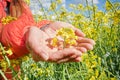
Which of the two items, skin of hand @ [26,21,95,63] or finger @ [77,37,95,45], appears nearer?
skin of hand @ [26,21,95,63]

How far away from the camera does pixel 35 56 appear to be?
45.6 inches

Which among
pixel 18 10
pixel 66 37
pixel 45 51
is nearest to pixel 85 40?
pixel 66 37

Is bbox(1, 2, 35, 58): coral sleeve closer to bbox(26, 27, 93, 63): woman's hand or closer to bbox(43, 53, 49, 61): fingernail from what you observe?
bbox(26, 27, 93, 63): woman's hand

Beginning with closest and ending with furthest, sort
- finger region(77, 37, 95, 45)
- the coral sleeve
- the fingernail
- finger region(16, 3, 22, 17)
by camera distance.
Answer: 1. the fingernail
2. finger region(77, 37, 95, 45)
3. the coral sleeve
4. finger region(16, 3, 22, 17)

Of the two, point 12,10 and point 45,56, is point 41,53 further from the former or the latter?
point 12,10

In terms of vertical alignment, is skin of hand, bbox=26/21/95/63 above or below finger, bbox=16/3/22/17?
below

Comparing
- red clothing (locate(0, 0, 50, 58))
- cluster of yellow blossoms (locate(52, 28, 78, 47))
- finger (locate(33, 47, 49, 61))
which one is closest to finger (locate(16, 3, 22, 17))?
red clothing (locate(0, 0, 50, 58))

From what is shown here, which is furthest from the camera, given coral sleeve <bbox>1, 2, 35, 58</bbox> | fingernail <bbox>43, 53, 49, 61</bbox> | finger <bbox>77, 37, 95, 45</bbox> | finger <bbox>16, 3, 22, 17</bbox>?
finger <bbox>16, 3, 22, 17</bbox>

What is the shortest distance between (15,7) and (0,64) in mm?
276

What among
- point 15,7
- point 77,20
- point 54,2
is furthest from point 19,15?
point 54,2

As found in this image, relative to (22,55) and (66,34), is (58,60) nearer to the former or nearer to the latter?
(66,34)

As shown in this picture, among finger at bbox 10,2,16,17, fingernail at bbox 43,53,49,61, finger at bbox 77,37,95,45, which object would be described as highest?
finger at bbox 10,2,16,17

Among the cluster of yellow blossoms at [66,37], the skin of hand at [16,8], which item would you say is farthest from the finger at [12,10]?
the cluster of yellow blossoms at [66,37]

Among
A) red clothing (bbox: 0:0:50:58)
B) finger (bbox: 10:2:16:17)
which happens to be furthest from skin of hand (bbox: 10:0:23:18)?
red clothing (bbox: 0:0:50:58)
